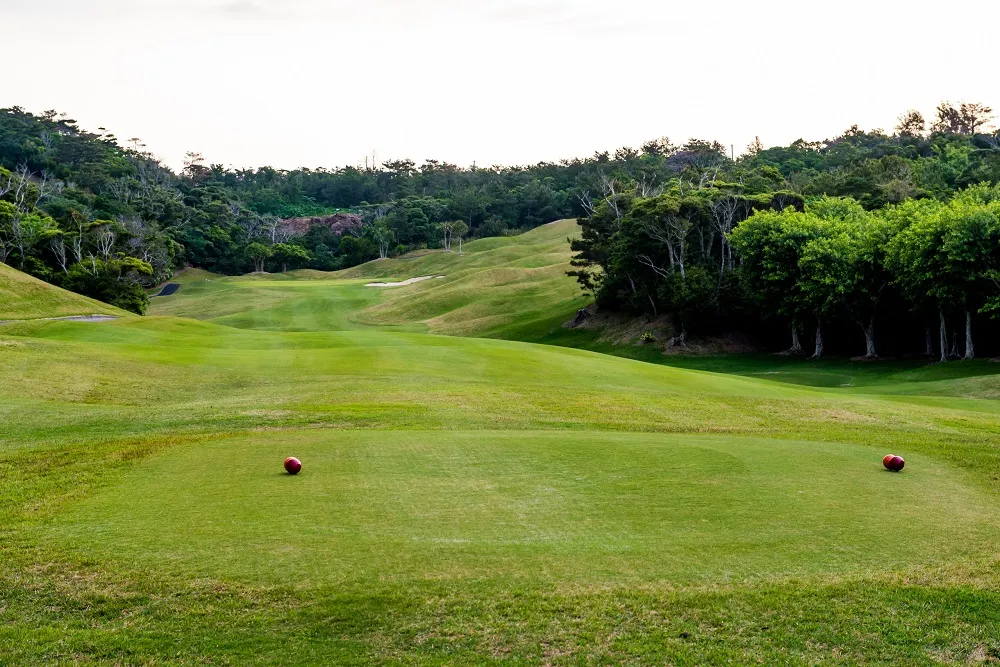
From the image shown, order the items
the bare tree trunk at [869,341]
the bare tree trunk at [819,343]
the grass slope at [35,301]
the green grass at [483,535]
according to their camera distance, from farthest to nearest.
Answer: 1. the bare tree trunk at [819,343]
2. the bare tree trunk at [869,341]
3. the grass slope at [35,301]
4. the green grass at [483,535]

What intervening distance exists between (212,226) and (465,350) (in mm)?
104424

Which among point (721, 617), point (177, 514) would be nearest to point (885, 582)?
point (721, 617)

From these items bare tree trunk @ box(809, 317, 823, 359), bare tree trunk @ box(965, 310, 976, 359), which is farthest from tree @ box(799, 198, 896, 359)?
bare tree trunk @ box(965, 310, 976, 359)

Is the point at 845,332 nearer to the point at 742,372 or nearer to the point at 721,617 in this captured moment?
the point at 742,372

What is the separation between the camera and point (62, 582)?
29.8 feet

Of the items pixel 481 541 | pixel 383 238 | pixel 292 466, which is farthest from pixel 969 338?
pixel 383 238

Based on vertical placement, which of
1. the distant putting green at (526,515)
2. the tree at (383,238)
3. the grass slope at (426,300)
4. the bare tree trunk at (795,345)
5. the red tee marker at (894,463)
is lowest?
the bare tree trunk at (795,345)

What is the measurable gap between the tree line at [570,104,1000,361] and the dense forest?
5.6 inches

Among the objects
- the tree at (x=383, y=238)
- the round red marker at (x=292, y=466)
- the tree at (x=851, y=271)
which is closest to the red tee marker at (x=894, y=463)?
the round red marker at (x=292, y=466)

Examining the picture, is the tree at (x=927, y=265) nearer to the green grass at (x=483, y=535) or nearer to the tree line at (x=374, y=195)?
the tree line at (x=374, y=195)

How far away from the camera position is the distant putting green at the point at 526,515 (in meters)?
9.30

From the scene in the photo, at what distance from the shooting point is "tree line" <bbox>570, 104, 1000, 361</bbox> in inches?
1789

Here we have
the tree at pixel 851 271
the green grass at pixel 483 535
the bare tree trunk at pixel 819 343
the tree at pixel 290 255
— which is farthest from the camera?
the tree at pixel 290 255

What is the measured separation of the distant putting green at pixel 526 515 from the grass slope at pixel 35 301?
1378 inches
